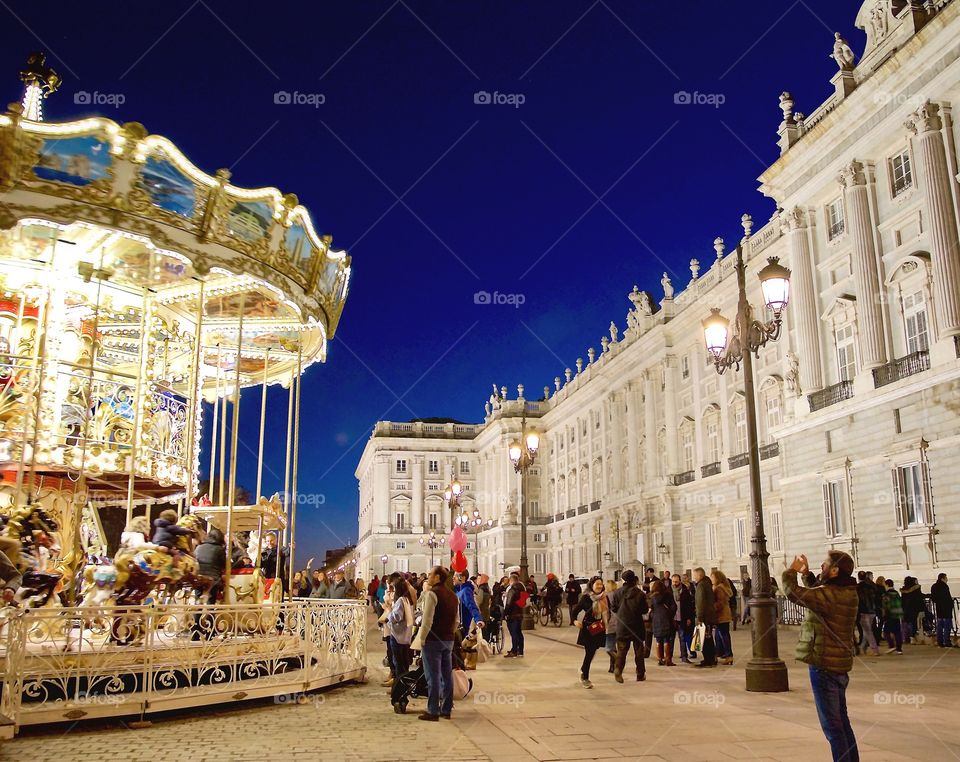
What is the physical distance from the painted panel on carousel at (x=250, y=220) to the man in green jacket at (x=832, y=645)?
27.3 feet

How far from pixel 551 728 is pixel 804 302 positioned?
2068 cm

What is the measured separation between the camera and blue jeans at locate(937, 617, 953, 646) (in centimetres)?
1705

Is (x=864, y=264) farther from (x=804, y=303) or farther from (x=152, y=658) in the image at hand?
(x=152, y=658)

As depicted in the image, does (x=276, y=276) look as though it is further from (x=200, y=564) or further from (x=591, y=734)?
(x=591, y=734)

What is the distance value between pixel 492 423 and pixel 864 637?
2322 inches

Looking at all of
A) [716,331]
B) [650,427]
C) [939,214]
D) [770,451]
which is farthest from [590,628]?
[650,427]

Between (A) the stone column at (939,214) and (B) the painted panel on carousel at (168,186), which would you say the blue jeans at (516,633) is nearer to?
(B) the painted panel on carousel at (168,186)

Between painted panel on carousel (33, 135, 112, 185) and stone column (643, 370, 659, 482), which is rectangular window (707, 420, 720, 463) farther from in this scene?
painted panel on carousel (33, 135, 112, 185)

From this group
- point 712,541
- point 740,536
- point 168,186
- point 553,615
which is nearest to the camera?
point 168,186

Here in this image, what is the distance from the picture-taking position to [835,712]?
5797 millimetres

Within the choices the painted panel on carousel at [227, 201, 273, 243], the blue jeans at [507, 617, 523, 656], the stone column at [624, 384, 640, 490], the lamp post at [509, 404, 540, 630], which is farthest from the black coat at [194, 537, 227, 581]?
the stone column at [624, 384, 640, 490]

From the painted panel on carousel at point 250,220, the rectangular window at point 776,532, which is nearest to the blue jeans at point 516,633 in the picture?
the painted panel on carousel at point 250,220

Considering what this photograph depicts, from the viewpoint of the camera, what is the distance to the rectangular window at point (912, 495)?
20453mm

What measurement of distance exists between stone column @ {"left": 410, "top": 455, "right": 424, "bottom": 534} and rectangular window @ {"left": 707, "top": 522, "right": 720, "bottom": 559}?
4599 cm
